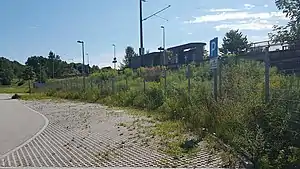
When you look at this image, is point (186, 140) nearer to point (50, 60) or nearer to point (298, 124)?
point (298, 124)

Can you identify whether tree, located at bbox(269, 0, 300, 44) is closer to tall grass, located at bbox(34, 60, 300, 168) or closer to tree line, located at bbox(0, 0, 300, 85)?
tree line, located at bbox(0, 0, 300, 85)

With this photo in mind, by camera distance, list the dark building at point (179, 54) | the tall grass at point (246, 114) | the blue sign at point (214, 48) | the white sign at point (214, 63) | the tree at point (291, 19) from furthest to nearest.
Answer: the dark building at point (179, 54) → the tree at point (291, 19) → the white sign at point (214, 63) → the blue sign at point (214, 48) → the tall grass at point (246, 114)

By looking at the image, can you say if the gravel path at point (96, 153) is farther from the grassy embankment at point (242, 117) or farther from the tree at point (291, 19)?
the tree at point (291, 19)

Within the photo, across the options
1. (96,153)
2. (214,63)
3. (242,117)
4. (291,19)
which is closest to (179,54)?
(291,19)

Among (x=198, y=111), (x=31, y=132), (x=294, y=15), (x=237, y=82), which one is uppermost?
(x=294, y=15)

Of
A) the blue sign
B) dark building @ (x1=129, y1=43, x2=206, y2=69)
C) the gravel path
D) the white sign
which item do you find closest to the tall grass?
the white sign

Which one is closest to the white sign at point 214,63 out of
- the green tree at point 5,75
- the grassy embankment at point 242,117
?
the grassy embankment at point 242,117

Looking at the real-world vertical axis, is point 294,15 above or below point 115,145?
above

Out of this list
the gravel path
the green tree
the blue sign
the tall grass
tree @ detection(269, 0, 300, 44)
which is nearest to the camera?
the tall grass

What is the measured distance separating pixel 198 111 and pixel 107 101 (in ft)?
49.9

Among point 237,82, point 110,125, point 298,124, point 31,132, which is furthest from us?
point 110,125

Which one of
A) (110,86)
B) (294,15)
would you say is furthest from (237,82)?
(294,15)

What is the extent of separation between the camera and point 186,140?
903cm

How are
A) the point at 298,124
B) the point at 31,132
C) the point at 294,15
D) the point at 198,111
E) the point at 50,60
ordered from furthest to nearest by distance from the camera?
the point at 50,60
the point at 294,15
the point at 31,132
the point at 198,111
the point at 298,124
